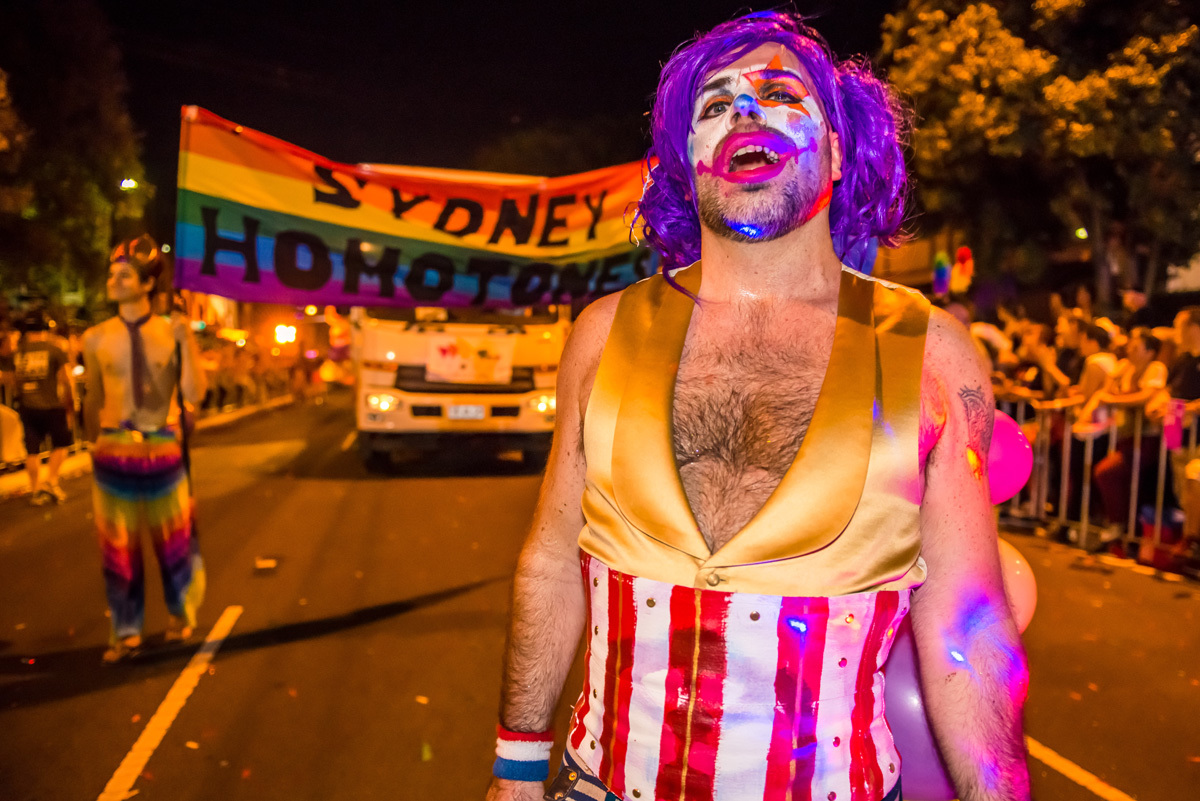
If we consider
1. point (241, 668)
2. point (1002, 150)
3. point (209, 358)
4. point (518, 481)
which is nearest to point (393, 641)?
point (241, 668)

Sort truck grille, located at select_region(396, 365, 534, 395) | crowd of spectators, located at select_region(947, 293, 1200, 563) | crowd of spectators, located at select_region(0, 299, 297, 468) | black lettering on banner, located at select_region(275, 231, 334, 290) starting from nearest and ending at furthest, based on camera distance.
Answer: black lettering on banner, located at select_region(275, 231, 334, 290) → crowd of spectators, located at select_region(947, 293, 1200, 563) → crowd of spectators, located at select_region(0, 299, 297, 468) → truck grille, located at select_region(396, 365, 534, 395)

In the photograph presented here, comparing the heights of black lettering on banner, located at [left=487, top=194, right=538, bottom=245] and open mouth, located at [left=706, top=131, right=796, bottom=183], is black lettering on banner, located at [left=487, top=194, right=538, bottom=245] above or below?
above

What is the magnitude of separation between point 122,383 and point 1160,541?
7.85 m

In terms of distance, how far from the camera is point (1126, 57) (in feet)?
45.6

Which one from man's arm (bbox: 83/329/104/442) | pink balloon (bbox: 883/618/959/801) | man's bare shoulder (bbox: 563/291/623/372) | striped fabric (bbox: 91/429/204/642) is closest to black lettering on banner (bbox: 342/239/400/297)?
striped fabric (bbox: 91/429/204/642)

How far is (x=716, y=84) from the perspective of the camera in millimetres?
1875

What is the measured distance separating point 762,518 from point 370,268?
3.30m

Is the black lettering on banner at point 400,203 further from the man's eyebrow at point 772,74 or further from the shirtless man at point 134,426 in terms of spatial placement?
the man's eyebrow at point 772,74

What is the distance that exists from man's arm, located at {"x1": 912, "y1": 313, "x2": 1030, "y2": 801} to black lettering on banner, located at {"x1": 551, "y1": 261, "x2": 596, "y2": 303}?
11.6 ft

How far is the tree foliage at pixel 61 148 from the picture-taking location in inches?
919

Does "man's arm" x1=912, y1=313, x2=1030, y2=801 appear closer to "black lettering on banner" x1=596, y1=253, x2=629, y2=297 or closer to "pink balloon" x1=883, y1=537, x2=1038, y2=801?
"pink balloon" x1=883, y1=537, x2=1038, y2=801

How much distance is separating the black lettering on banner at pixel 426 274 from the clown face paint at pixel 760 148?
110 inches

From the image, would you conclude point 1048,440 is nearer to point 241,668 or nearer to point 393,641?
point 393,641

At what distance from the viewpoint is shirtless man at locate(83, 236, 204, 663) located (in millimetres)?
4902
